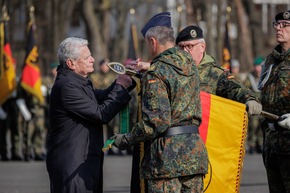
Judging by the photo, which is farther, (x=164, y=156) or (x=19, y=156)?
(x=19, y=156)

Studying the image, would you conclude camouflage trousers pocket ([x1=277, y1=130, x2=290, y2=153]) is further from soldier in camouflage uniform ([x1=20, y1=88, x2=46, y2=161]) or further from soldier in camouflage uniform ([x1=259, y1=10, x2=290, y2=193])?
soldier in camouflage uniform ([x1=20, y1=88, x2=46, y2=161])

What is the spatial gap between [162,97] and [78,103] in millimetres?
917

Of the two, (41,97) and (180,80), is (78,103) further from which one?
(41,97)

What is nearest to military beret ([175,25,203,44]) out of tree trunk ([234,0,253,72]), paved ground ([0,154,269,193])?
A: paved ground ([0,154,269,193])

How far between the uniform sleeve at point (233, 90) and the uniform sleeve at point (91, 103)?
1.13 m

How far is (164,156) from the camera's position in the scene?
7859mm

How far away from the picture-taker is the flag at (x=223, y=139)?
8.70 metres

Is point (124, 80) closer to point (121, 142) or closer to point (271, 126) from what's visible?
point (121, 142)

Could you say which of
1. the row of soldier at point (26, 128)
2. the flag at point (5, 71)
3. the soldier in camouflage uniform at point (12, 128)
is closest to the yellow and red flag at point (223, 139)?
the row of soldier at point (26, 128)

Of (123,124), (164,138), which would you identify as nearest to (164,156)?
(164,138)

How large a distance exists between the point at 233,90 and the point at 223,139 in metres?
0.62

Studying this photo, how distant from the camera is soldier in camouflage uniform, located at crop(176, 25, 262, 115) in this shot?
363 inches

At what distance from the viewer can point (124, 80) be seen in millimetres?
8617

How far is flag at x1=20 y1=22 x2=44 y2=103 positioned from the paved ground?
1.61m
